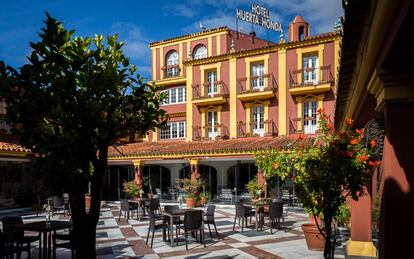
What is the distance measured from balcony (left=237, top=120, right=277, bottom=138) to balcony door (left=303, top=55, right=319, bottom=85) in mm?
3105

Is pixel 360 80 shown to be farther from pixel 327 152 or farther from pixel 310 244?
pixel 310 244

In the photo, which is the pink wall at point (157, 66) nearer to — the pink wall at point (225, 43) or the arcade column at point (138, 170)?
the pink wall at point (225, 43)

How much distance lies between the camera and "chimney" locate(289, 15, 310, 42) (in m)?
25.1

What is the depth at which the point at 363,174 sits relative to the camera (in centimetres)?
497

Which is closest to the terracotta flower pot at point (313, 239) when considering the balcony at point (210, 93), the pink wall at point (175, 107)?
the balcony at point (210, 93)

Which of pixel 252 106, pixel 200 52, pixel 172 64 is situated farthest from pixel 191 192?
pixel 172 64

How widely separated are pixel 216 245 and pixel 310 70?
45.4ft

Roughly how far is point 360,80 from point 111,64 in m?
2.77

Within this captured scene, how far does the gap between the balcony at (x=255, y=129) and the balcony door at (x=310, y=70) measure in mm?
→ 3105

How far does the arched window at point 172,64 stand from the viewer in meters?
27.1

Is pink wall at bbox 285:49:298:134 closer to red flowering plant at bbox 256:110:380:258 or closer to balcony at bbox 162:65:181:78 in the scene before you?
balcony at bbox 162:65:181:78

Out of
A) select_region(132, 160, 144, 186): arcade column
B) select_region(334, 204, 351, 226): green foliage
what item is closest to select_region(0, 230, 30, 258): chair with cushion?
select_region(334, 204, 351, 226): green foliage

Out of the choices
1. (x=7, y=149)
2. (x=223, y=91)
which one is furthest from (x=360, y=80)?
(x=223, y=91)

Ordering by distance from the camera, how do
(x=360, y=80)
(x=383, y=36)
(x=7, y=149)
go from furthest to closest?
1. (x=7, y=149)
2. (x=360, y=80)
3. (x=383, y=36)
